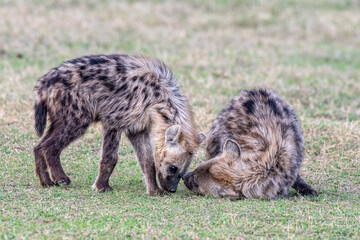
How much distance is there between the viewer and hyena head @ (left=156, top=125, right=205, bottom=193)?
19.9ft

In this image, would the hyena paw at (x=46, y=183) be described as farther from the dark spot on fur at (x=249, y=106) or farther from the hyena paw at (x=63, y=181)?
the dark spot on fur at (x=249, y=106)

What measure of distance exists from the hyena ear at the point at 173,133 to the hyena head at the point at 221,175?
385 mm

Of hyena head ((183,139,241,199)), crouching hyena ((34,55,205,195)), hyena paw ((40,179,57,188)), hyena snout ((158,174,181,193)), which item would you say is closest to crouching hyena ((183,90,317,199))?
hyena head ((183,139,241,199))

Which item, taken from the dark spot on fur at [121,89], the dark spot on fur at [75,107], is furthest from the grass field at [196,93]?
the dark spot on fur at [121,89]

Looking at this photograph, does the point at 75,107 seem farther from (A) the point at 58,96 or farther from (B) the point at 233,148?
(B) the point at 233,148

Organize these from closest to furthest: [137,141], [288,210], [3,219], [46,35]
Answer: [3,219] < [288,210] < [137,141] < [46,35]

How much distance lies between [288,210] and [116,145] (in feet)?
6.29

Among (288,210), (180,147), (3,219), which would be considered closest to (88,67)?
(180,147)

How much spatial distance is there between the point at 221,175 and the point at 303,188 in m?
1.07

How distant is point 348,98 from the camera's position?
405 inches

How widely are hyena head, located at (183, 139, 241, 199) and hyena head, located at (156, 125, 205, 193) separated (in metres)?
0.19

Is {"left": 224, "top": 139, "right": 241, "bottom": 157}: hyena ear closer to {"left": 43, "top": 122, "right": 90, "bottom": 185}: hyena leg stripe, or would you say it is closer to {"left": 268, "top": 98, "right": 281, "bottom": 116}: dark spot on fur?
{"left": 268, "top": 98, "right": 281, "bottom": 116}: dark spot on fur

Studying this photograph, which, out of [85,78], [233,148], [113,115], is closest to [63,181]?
[113,115]

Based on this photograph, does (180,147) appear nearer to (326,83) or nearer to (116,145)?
(116,145)
